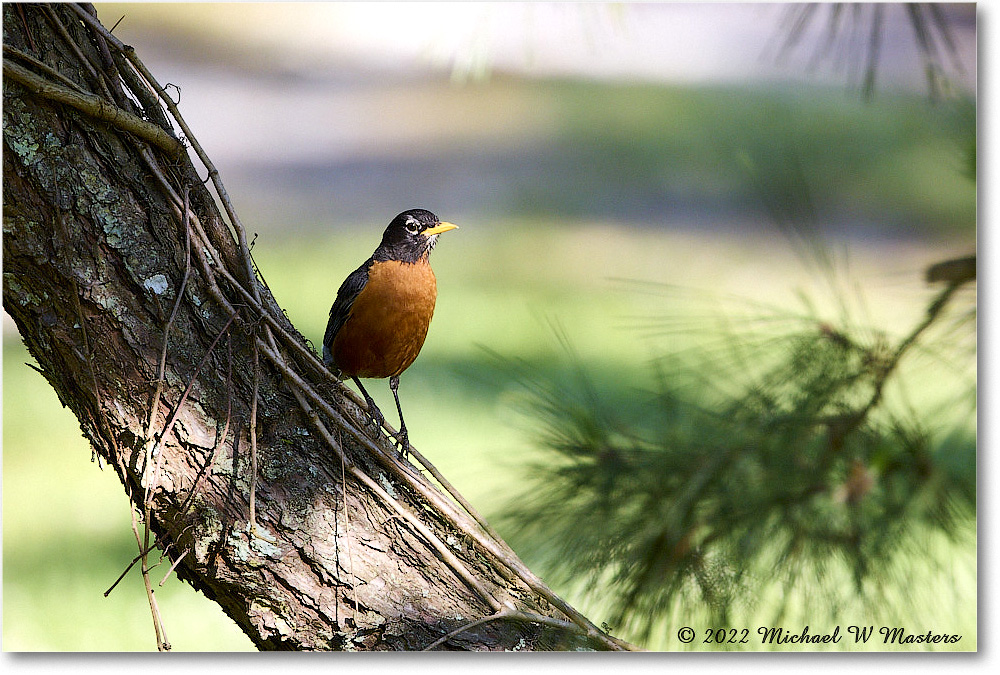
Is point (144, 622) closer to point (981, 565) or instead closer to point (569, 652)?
point (569, 652)

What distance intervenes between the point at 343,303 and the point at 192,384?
1.48ft

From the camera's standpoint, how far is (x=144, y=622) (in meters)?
1.82

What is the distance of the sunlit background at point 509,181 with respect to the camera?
5.96ft

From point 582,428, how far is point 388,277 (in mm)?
584

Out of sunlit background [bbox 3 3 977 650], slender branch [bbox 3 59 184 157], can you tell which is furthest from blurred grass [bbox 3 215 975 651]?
slender branch [bbox 3 59 184 157]

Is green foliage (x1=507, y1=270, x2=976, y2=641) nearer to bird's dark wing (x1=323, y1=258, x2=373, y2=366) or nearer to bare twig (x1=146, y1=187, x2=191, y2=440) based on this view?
bird's dark wing (x1=323, y1=258, x2=373, y2=366)

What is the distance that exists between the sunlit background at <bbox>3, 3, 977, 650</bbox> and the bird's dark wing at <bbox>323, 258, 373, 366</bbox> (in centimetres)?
6

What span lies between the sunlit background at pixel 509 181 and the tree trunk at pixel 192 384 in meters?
0.36

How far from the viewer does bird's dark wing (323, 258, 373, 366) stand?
1.72 meters

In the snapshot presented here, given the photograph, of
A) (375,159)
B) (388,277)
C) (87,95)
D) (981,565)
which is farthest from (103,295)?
(981,565)

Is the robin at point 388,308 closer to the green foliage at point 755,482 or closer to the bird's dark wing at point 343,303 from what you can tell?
the bird's dark wing at point 343,303

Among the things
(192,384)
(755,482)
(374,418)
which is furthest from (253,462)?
(755,482)

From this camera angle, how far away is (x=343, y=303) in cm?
175

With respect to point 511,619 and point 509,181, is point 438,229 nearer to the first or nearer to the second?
point 509,181
